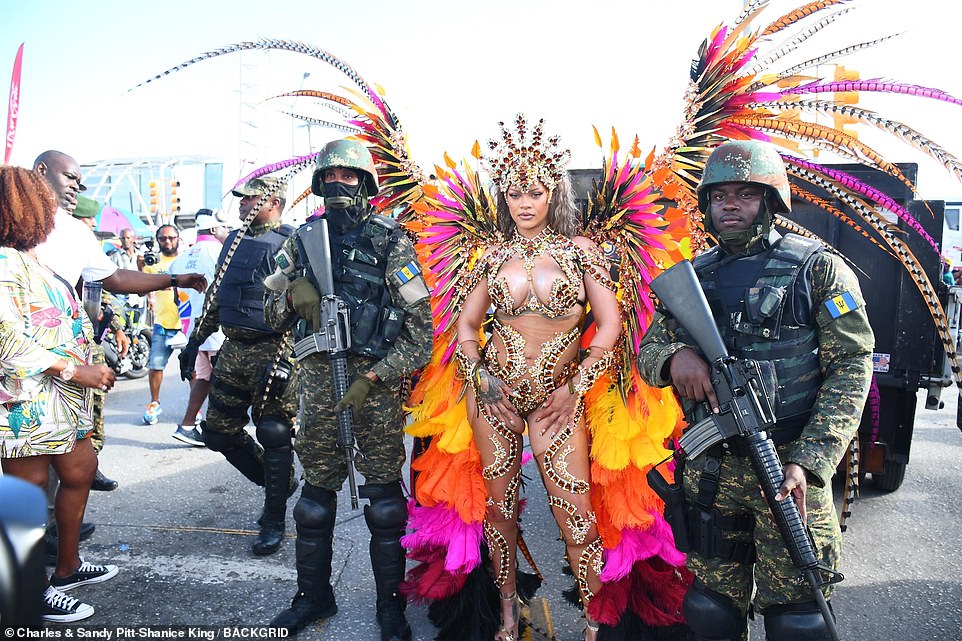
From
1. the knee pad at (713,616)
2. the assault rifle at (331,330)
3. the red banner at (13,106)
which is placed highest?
the red banner at (13,106)

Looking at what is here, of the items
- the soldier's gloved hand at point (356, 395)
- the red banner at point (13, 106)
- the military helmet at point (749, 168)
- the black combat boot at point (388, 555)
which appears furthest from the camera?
the red banner at point (13, 106)

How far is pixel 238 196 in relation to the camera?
4473 millimetres

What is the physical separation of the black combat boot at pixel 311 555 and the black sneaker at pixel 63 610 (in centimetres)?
98

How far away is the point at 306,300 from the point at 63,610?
6.44ft

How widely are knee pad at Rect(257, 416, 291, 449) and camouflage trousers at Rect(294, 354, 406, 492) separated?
3.21ft

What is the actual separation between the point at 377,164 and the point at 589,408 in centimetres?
177

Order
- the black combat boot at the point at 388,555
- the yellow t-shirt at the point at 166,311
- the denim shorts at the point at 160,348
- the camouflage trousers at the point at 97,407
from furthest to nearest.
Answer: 1. the yellow t-shirt at the point at 166,311
2. the denim shorts at the point at 160,348
3. the camouflage trousers at the point at 97,407
4. the black combat boot at the point at 388,555

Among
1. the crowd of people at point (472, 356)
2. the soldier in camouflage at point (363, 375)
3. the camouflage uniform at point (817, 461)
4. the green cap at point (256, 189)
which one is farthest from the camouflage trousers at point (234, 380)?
the camouflage uniform at point (817, 461)

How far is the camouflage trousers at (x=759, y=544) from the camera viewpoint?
2.07 m

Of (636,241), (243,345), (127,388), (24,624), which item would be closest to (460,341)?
(636,241)

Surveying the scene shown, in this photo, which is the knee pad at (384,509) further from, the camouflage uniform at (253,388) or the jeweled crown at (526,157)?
the jeweled crown at (526,157)

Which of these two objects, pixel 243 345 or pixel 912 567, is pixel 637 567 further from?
pixel 243 345

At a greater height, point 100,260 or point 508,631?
point 100,260

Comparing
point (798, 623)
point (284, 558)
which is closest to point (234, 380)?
point (284, 558)
